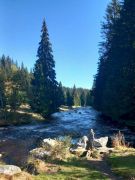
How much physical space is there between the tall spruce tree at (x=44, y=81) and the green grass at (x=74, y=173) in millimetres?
45163

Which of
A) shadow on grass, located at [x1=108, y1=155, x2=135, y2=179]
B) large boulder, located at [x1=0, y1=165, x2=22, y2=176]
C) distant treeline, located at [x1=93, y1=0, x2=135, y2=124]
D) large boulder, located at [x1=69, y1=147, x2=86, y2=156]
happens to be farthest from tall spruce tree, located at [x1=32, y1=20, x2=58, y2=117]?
large boulder, located at [x1=0, y1=165, x2=22, y2=176]

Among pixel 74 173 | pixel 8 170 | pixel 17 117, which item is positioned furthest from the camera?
pixel 17 117

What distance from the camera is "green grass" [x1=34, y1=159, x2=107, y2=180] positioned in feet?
46.5

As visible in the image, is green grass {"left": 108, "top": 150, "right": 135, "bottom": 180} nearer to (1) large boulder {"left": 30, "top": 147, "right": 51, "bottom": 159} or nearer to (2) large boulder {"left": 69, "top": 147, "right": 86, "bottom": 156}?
(2) large boulder {"left": 69, "top": 147, "right": 86, "bottom": 156}

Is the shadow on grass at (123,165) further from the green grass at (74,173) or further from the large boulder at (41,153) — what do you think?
the large boulder at (41,153)

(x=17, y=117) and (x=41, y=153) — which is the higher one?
(x=17, y=117)

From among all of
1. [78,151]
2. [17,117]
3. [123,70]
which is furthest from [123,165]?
[17,117]

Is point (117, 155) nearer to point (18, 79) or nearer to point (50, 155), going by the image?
point (50, 155)

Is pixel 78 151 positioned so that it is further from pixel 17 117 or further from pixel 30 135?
pixel 17 117

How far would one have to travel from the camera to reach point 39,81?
64250 mm

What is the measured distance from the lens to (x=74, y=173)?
15219 mm

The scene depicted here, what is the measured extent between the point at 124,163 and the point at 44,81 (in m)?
47.7

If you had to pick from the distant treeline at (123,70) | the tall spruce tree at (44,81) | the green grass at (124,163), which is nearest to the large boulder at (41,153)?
the green grass at (124,163)

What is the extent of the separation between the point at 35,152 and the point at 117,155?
482 centimetres
